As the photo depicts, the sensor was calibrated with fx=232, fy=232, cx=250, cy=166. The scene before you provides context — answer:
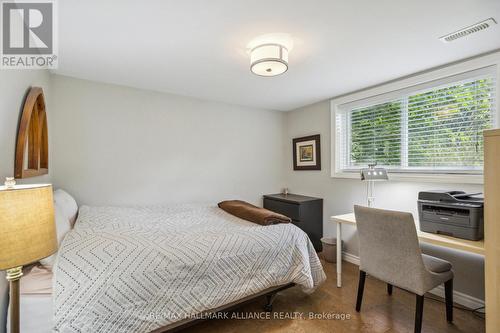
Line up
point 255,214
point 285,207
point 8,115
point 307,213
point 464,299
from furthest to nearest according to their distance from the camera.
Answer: point 285,207 → point 307,213 → point 255,214 → point 464,299 → point 8,115

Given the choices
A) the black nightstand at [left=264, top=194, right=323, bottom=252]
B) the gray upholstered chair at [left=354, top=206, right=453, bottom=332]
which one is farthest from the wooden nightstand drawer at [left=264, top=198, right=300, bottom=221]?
Result: the gray upholstered chair at [left=354, top=206, right=453, bottom=332]

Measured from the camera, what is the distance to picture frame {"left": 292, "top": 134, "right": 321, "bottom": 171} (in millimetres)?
3517

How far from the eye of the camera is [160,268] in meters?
1.48

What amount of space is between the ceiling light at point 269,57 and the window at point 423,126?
160cm

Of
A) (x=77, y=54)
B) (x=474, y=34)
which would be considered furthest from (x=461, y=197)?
(x=77, y=54)

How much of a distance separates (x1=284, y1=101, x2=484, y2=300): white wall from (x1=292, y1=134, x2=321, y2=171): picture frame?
0.07 meters

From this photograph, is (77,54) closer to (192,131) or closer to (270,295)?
(192,131)

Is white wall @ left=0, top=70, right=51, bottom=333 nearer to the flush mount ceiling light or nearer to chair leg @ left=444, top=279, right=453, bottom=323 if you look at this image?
the flush mount ceiling light

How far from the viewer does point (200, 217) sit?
2.53 m

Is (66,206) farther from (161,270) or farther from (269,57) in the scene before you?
(269,57)

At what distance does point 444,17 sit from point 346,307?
7.74 ft

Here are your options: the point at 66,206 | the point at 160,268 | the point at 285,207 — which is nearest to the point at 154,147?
the point at 66,206

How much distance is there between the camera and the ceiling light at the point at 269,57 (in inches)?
70.8

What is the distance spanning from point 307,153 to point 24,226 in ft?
11.1
